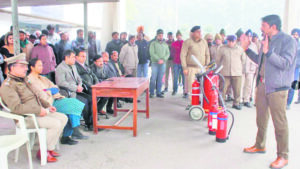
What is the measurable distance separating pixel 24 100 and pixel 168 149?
1.74 m

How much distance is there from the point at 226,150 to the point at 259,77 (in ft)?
3.19

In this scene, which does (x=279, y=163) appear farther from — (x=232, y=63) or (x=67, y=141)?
(x=232, y=63)

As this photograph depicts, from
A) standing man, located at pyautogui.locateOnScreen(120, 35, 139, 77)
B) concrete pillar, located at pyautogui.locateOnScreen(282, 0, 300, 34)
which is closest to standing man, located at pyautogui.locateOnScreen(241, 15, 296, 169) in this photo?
standing man, located at pyautogui.locateOnScreen(120, 35, 139, 77)

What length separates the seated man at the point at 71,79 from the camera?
3.58 meters

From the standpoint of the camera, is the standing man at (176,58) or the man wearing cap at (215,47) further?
the standing man at (176,58)

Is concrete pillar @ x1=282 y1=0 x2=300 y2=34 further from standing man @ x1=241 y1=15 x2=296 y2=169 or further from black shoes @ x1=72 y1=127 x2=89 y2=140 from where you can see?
black shoes @ x1=72 y1=127 x2=89 y2=140

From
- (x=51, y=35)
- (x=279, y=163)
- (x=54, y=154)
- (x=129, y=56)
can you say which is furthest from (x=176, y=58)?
(x=54, y=154)

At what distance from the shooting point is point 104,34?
8.80 metres

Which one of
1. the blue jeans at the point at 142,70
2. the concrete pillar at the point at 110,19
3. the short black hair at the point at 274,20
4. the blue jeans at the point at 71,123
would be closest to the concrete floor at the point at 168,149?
the blue jeans at the point at 71,123

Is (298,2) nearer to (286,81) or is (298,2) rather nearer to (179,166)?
(286,81)

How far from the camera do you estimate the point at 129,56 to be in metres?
6.18

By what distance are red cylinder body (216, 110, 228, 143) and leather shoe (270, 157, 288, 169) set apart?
2.49 feet

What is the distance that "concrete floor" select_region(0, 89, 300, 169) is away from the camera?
2754mm

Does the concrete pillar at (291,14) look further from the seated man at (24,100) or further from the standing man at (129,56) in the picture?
the seated man at (24,100)
